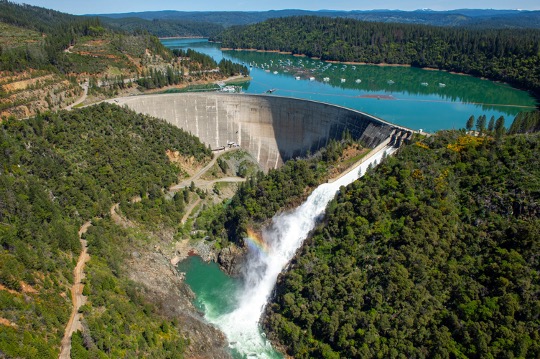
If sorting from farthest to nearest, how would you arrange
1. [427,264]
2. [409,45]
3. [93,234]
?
[409,45] → [93,234] → [427,264]

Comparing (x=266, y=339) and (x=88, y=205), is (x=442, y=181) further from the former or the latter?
(x=88, y=205)

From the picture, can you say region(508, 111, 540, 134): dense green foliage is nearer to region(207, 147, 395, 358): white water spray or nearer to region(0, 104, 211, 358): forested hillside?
region(207, 147, 395, 358): white water spray

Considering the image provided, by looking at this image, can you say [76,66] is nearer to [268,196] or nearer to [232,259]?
[268,196]

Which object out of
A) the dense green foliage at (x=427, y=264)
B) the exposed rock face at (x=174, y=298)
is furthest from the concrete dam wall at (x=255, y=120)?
the exposed rock face at (x=174, y=298)

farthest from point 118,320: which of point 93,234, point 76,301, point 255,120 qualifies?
point 255,120

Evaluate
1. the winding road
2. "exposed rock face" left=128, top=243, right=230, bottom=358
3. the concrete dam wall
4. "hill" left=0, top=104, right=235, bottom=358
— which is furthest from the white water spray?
the concrete dam wall

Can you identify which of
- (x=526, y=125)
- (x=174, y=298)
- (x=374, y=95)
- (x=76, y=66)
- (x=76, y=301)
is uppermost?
(x=76, y=66)
